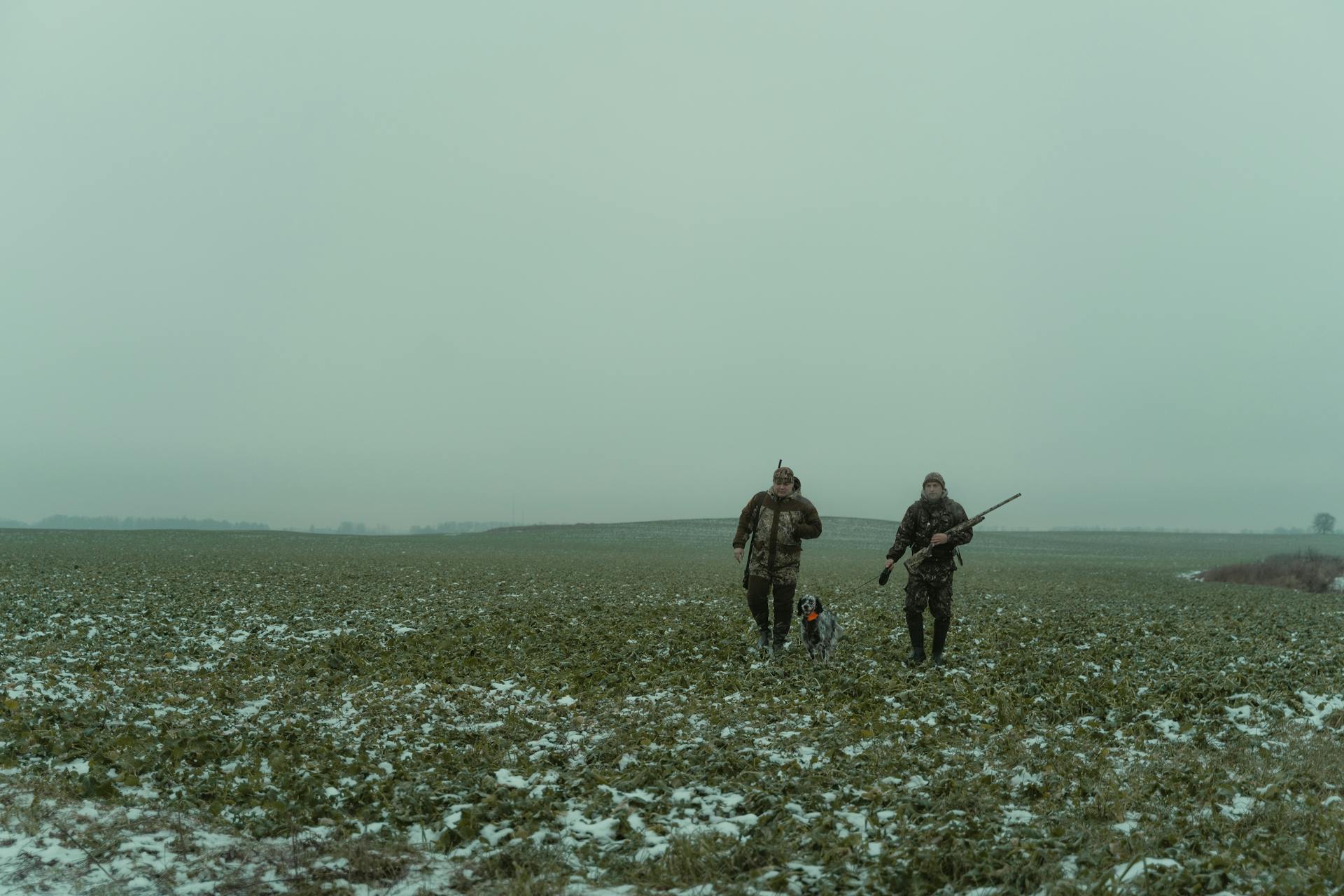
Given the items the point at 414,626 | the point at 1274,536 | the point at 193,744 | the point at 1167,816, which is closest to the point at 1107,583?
the point at 414,626

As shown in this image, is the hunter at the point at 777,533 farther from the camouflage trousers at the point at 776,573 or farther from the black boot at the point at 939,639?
the black boot at the point at 939,639

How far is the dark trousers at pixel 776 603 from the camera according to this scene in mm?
14438

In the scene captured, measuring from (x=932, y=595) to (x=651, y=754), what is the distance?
6367mm

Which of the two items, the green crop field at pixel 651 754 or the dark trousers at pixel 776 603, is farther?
the dark trousers at pixel 776 603

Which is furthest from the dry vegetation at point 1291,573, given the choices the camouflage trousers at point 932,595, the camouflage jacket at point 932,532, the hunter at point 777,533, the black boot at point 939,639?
the hunter at point 777,533

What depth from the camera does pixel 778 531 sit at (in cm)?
1426

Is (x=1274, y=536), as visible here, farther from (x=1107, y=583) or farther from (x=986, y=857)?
(x=986, y=857)

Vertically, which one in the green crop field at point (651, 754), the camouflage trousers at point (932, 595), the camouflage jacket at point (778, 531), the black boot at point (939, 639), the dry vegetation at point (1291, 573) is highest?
the camouflage jacket at point (778, 531)

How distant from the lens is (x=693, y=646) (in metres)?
16.3

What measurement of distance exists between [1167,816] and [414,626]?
1551cm

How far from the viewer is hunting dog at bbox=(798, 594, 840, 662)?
14.2m

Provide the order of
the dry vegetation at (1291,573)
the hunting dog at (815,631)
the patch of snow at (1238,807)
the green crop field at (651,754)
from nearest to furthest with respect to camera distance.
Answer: the green crop field at (651,754)
the patch of snow at (1238,807)
the hunting dog at (815,631)
the dry vegetation at (1291,573)

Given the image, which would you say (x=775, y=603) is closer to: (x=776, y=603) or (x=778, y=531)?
(x=776, y=603)

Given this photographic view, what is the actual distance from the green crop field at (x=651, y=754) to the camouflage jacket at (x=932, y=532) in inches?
65.4
